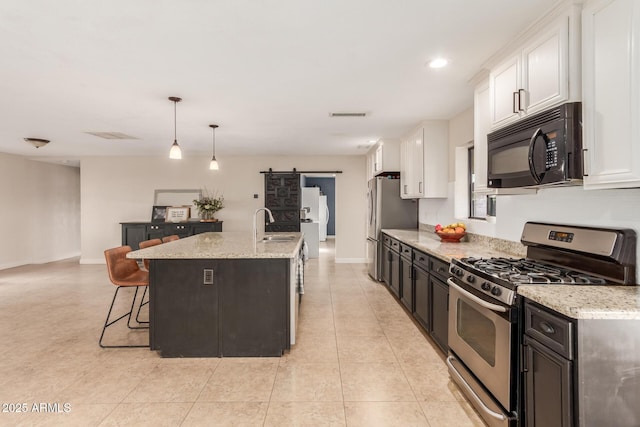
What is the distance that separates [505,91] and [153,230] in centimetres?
655

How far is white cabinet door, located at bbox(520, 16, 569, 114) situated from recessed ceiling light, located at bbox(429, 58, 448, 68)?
0.60m

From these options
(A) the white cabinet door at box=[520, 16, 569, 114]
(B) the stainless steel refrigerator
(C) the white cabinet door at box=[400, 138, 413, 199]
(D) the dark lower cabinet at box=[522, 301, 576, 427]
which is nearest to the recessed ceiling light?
(A) the white cabinet door at box=[520, 16, 569, 114]

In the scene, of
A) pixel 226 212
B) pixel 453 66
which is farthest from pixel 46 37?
pixel 226 212

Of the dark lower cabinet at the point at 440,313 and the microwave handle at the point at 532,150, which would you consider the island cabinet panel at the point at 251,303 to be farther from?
the microwave handle at the point at 532,150

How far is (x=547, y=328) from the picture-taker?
1502 mm

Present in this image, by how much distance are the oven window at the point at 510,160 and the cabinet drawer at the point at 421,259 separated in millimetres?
1046

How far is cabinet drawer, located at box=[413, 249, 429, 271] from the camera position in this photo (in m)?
3.19

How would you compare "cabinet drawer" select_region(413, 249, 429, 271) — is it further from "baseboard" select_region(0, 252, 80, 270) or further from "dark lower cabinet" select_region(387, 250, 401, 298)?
"baseboard" select_region(0, 252, 80, 270)

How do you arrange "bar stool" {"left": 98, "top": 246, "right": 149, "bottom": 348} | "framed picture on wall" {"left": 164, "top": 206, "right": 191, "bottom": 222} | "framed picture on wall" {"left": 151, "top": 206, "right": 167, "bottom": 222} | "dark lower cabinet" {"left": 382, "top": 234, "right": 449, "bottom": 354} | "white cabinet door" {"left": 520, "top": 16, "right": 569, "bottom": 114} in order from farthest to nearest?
"framed picture on wall" {"left": 151, "top": 206, "right": 167, "bottom": 222} < "framed picture on wall" {"left": 164, "top": 206, "right": 191, "bottom": 222} < "bar stool" {"left": 98, "top": 246, "right": 149, "bottom": 348} < "dark lower cabinet" {"left": 382, "top": 234, "right": 449, "bottom": 354} < "white cabinet door" {"left": 520, "top": 16, "right": 569, "bottom": 114}

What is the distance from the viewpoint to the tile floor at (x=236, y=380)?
206 centimetres

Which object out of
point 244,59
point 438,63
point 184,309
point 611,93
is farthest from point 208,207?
point 611,93

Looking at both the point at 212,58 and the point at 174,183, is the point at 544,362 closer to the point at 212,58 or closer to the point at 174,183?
the point at 212,58

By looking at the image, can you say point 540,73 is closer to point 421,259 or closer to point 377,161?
point 421,259

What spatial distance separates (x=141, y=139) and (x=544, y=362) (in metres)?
6.02
